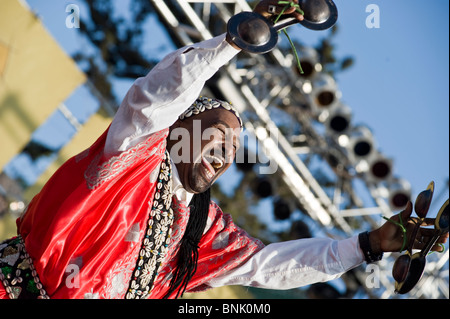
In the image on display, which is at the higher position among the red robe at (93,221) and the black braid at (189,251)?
the red robe at (93,221)

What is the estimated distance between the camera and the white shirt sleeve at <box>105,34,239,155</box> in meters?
2.07

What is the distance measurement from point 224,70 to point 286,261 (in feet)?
8.02

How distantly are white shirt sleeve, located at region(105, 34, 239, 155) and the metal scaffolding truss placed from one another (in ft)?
8.49

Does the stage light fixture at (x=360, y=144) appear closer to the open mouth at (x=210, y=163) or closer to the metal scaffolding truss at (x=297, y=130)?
the metal scaffolding truss at (x=297, y=130)

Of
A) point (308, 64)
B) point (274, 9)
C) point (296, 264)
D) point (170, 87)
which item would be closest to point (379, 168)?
point (308, 64)

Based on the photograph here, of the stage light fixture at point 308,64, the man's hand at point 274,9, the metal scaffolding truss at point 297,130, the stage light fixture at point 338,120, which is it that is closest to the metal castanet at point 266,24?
the man's hand at point 274,9

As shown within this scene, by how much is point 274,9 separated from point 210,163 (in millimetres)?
767

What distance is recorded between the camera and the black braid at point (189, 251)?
2.64 m

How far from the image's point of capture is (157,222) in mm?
2469

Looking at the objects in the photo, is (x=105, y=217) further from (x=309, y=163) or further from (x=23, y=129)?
(x=309, y=163)

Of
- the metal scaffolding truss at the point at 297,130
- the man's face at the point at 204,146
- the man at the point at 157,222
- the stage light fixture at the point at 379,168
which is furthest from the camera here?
the stage light fixture at the point at 379,168

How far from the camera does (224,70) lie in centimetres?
489

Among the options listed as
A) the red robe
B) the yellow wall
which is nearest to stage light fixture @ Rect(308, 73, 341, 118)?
the yellow wall

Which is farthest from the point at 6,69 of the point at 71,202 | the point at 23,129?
the point at 71,202
